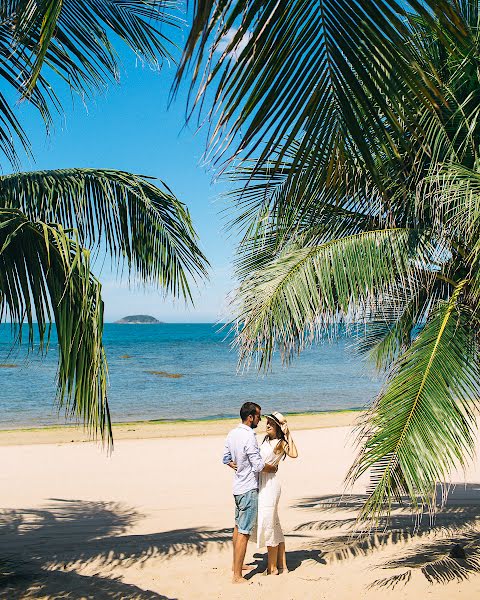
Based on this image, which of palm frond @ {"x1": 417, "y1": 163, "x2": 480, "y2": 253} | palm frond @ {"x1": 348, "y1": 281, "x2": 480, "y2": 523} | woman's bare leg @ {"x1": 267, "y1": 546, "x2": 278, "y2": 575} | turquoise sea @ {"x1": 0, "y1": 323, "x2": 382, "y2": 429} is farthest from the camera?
turquoise sea @ {"x1": 0, "y1": 323, "x2": 382, "y2": 429}

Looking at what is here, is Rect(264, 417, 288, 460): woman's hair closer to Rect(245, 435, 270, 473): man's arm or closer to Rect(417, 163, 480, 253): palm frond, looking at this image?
Rect(245, 435, 270, 473): man's arm

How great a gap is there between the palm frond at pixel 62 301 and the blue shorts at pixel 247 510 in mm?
2397

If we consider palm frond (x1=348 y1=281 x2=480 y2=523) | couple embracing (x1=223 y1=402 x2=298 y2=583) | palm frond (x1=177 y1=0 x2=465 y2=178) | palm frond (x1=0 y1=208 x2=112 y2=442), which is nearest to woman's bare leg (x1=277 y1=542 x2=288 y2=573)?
couple embracing (x1=223 y1=402 x2=298 y2=583)

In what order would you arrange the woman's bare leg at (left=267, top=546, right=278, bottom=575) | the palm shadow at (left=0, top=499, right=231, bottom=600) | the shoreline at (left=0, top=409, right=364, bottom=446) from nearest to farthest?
the palm shadow at (left=0, top=499, right=231, bottom=600)
the woman's bare leg at (left=267, top=546, right=278, bottom=575)
the shoreline at (left=0, top=409, right=364, bottom=446)

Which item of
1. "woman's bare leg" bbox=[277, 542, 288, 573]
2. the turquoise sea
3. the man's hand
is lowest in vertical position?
the turquoise sea

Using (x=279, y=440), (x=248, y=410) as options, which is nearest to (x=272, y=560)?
(x=279, y=440)

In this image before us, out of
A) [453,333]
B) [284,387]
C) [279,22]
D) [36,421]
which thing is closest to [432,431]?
[453,333]

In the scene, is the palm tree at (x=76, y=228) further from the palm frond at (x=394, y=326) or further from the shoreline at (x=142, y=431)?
the shoreline at (x=142, y=431)

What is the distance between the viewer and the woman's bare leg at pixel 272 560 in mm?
6074

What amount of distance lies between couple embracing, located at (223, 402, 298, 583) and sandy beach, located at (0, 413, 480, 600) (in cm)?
29

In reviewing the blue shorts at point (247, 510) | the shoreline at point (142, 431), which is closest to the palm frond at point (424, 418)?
the blue shorts at point (247, 510)

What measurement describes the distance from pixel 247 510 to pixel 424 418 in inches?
86.1

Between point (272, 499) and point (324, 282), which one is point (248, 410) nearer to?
point (272, 499)

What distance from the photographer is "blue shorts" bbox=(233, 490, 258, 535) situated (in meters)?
5.96
